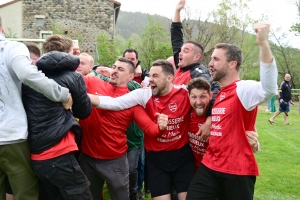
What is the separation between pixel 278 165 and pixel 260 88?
18.3 ft

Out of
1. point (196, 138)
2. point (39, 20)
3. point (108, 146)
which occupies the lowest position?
point (108, 146)

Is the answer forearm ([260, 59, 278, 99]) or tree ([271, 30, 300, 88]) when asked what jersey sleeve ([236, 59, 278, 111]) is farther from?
tree ([271, 30, 300, 88])

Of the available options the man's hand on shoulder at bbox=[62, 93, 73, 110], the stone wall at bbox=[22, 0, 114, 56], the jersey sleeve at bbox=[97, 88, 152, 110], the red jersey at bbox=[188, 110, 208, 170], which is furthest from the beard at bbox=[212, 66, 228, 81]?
the stone wall at bbox=[22, 0, 114, 56]

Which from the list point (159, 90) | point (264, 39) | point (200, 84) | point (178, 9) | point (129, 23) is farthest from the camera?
point (129, 23)

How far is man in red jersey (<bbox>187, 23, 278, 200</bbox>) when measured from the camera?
10.3ft

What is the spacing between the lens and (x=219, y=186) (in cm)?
326

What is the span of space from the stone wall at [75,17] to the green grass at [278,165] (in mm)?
21399

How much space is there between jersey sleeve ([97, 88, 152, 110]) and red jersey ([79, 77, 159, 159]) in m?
0.09

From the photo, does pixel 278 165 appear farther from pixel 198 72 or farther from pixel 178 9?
pixel 178 9

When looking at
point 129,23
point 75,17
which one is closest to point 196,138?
point 75,17

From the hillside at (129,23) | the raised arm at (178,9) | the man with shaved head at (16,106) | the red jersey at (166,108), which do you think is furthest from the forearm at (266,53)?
the hillside at (129,23)

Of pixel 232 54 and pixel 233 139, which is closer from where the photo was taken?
pixel 233 139

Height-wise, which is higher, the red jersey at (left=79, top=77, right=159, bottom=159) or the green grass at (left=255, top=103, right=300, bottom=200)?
the red jersey at (left=79, top=77, right=159, bottom=159)

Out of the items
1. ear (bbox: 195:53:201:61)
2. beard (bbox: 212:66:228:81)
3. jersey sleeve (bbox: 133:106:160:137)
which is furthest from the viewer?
ear (bbox: 195:53:201:61)
